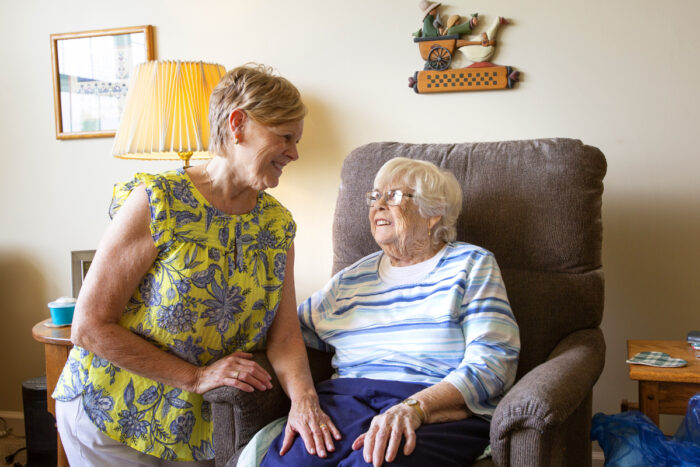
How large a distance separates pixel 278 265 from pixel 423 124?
912 millimetres

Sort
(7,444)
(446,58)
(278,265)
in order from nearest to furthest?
(278,265), (446,58), (7,444)

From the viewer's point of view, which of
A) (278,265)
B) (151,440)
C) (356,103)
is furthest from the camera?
(356,103)

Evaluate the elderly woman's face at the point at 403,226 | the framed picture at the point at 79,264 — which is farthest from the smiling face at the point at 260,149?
the framed picture at the point at 79,264

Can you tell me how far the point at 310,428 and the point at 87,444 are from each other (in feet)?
1.66

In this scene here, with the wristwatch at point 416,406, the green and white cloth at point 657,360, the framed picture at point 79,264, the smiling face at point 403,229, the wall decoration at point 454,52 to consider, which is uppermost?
the wall decoration at point 454,52

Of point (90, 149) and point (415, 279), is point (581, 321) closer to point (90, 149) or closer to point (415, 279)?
point (415, 279)

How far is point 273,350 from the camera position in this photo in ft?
5.31

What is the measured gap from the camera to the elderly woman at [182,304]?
1394 millimetres

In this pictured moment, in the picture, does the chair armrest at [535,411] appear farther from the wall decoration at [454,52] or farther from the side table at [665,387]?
the wall decoration at [454,52]

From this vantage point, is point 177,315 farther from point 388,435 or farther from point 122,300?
point 388,435

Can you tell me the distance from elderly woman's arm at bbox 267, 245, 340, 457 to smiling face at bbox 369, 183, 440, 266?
0.25 meters

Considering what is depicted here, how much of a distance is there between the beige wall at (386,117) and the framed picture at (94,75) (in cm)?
5

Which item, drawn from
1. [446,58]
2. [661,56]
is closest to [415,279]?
[446,58]

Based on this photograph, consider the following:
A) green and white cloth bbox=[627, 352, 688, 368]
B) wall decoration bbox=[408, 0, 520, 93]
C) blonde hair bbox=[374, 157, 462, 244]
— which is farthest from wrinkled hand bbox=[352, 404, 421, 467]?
wall decoration bbox=[408, 0, 520, 93]
